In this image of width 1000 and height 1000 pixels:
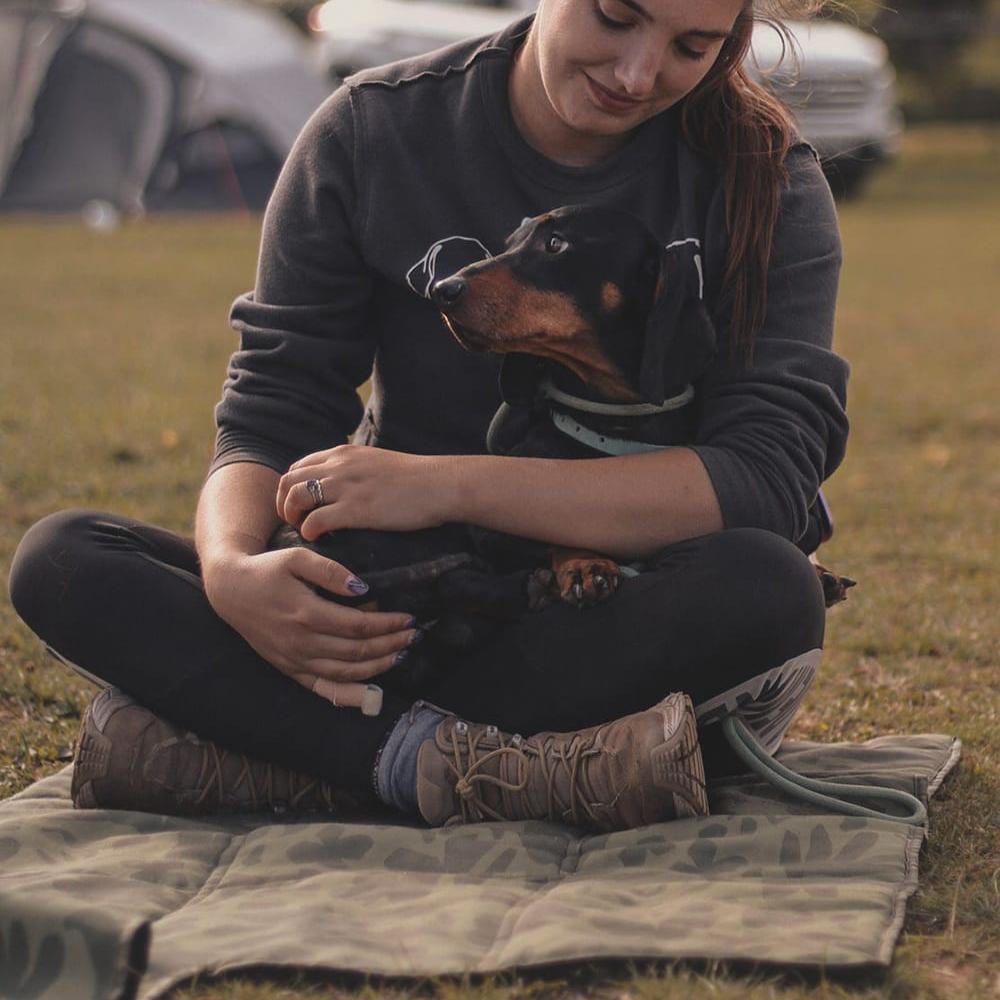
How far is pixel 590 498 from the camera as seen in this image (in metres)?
2.56

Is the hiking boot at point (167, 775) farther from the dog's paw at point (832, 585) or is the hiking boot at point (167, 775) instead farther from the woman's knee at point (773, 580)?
the dog's paw at point (832, 585)

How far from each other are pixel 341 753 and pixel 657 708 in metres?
0.48

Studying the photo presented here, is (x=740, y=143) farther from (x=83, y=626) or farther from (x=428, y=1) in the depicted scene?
(x=428, y=1)

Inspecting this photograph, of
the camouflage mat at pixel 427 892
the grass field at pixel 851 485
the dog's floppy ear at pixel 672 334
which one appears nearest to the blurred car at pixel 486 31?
the grass field at pixel 851 485

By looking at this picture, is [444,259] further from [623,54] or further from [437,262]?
[623,54]

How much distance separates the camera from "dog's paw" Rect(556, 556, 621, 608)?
2.52 metres

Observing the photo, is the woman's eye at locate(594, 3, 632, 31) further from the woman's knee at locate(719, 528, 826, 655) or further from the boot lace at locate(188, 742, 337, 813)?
the boot lace at locate(188, 742, 337, 813)

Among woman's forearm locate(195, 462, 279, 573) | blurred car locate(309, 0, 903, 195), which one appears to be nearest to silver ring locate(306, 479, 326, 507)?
woman's forearm locate(195, 462, 279, 573)

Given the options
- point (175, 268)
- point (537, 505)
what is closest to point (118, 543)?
point (537, 505)

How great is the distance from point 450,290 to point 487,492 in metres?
0.30

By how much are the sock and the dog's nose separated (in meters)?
0.62

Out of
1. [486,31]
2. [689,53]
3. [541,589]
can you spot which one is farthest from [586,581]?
[486,31]

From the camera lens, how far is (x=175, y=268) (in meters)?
10.8

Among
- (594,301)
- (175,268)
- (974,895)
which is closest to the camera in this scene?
(974,895)
